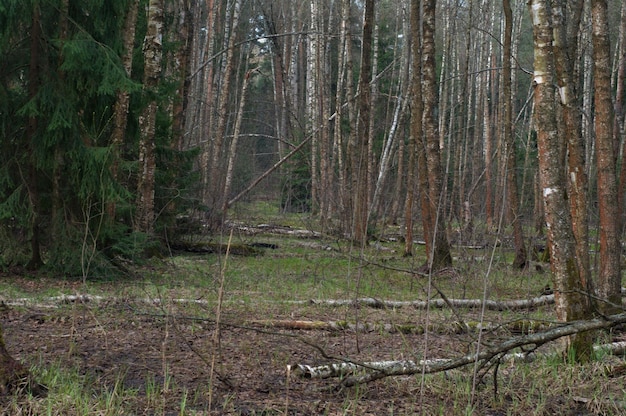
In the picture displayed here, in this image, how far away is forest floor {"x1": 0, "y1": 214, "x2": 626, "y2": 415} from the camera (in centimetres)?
425

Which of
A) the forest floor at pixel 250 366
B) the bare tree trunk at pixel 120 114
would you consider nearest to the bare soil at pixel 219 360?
the forest floor at pixel 250 366

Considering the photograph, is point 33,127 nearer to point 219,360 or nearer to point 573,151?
point 219,360

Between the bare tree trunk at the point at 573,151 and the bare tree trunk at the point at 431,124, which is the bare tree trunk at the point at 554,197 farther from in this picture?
the bare tree trunk at the point at 431,124

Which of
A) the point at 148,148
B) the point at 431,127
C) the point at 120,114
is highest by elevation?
the point at 431,127

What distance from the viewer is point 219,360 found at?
467 cm

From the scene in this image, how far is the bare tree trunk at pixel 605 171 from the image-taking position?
7.22 metres

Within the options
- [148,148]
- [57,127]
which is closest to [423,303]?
[57,127]

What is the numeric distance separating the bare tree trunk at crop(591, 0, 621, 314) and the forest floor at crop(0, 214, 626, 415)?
981 mm

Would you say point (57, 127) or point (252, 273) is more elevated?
point (57, 127)

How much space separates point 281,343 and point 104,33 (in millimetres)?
5878

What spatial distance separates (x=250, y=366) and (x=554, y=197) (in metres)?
2.62

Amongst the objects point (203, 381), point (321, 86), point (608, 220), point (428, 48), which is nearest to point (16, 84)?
point (428, 48)

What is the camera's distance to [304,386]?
4844 millimetres

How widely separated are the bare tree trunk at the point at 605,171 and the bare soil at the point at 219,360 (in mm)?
2045
